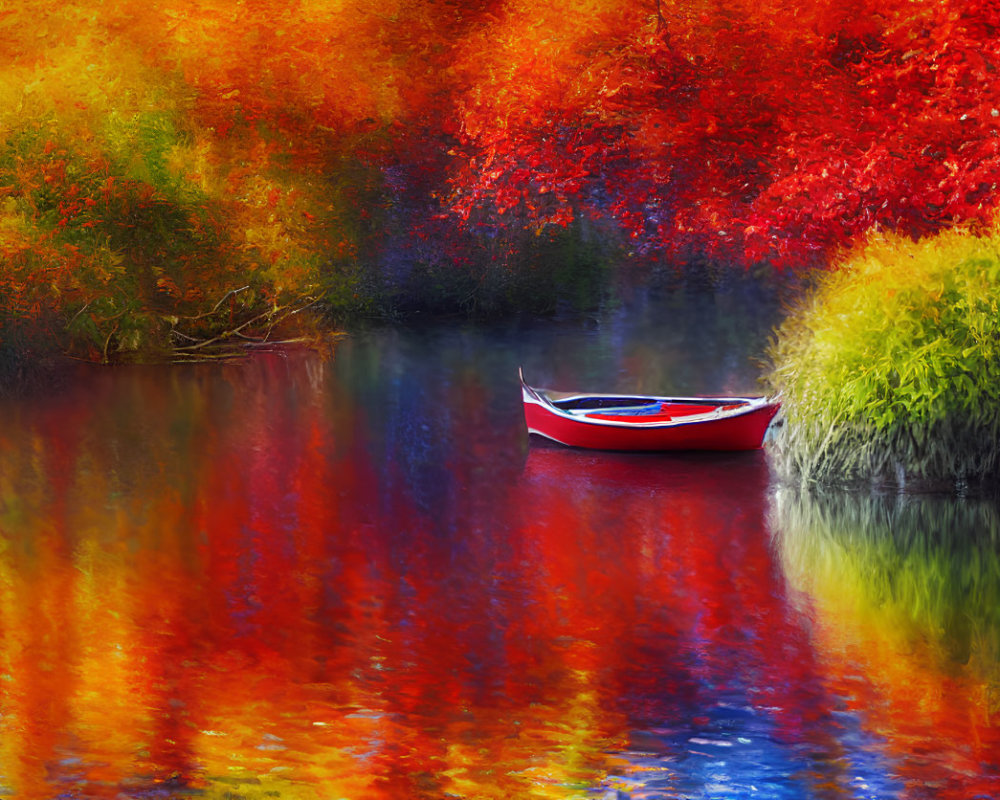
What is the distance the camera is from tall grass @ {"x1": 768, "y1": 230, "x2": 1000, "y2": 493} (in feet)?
37.0

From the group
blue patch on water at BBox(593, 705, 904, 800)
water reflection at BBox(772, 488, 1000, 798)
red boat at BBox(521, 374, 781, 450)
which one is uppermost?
red boat at BBox(521, 374, 781, 450)

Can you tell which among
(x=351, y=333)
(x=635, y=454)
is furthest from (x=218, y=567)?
(x=351, y=333)

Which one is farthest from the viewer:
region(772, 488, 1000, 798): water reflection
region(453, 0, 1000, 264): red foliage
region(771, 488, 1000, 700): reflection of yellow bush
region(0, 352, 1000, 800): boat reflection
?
region(453, 0, 1000, 264): red foliage

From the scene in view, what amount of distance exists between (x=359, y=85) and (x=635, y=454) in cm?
1132

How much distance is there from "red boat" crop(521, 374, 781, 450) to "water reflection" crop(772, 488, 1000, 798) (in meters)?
1.93

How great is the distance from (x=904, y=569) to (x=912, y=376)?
2.12 m

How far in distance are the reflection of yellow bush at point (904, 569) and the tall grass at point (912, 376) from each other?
308 millimetres

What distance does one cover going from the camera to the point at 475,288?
29750 millimetres

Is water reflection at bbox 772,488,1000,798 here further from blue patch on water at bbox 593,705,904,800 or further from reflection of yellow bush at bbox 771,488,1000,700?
blue patch on water at bbox 593,705,904,800

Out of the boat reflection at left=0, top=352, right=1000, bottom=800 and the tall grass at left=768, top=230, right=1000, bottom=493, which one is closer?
the boat reflection at left=0, top=352, right=1000, bottom=800

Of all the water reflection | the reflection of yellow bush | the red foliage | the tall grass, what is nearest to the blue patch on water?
the water reflection

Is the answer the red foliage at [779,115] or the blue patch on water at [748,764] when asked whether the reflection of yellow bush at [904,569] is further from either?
the red foliage at [779,115]

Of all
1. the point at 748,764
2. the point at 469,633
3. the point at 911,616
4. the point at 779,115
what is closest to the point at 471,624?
the point at 469,633

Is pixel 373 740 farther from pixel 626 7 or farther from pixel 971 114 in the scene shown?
pixel 626 7
